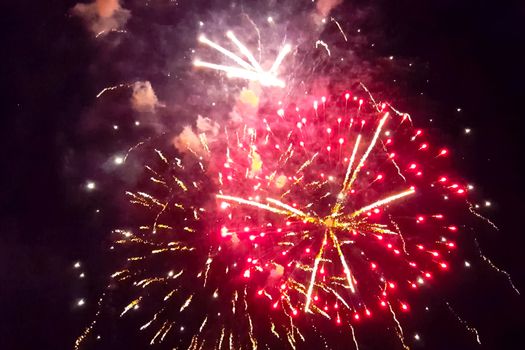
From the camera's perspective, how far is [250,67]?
7.68m

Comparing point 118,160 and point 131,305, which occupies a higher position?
point 118,160

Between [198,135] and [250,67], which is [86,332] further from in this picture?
[250,67]

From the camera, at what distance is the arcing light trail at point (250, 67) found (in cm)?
763

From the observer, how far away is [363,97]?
25.4 ft

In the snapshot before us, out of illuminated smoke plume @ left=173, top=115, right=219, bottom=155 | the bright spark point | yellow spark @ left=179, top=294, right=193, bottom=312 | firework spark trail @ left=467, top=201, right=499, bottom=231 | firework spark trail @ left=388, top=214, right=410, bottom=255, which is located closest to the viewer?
firework spark trail @ left=388, top=214, right=410, bottom=255

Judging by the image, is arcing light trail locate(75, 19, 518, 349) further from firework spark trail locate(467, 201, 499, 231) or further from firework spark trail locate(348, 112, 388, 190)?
firework spark trail locate(467, 201, 499, 231)

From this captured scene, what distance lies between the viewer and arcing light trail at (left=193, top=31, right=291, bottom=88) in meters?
7.63

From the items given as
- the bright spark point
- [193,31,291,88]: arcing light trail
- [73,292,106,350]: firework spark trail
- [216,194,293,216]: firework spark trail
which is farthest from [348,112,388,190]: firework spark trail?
[73,292,106,350]: firework spark trail

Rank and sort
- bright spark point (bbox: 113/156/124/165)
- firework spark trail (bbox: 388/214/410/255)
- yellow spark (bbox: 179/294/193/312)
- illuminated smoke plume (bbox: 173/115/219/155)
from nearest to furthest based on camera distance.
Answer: firework spark trail (bbox: 388/214/410/255) → illuminated smoke plume (bbox: 173/115/219/155) → bright spark point (bbox: 113/156/124/165) → yellow spark (bbox: 179/294/193/312)

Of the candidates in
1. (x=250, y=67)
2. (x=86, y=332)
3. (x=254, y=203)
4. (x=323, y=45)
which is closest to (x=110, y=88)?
(x=250, y=67)

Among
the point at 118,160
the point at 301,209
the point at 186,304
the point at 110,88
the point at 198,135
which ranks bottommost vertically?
the point at 186,304

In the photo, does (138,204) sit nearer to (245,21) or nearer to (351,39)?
(245,21)

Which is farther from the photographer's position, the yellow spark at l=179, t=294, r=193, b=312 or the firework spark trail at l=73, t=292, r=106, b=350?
the firework spark trail at l=73, t=292, r=106, b=350

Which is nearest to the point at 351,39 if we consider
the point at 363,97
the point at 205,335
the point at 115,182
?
the point at 363,97
